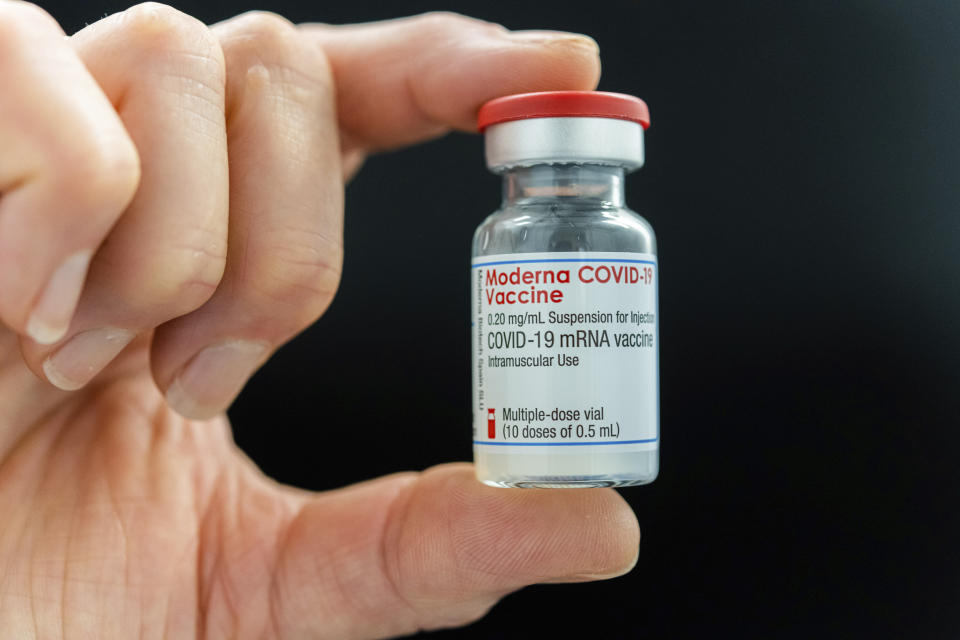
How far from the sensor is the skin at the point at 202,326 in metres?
0.84

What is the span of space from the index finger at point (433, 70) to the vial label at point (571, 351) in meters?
0.30

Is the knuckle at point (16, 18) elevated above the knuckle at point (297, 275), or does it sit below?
above

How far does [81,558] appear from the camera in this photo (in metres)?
1.17

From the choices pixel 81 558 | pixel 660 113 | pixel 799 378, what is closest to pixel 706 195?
pixel 660 113

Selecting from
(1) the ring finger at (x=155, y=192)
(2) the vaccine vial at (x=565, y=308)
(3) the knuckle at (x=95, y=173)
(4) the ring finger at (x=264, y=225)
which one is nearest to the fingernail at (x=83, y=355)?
(1) the ring finger at (x=155, y=192)

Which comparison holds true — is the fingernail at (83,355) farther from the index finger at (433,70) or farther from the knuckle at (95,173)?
the index finger at (433,70)

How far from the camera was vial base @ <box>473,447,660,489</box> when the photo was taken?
1.04 m

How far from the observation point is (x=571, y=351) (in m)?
1.04

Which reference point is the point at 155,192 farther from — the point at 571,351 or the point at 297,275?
the point at 571,351


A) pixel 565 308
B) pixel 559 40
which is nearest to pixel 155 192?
pixel 565 308

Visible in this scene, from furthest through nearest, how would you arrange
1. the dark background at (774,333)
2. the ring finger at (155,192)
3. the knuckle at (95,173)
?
the dark background at (774,333) < the ring finger at (155,192) < the knuckle at (95,173)

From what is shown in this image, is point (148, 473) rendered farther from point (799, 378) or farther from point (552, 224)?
point (799, 378)

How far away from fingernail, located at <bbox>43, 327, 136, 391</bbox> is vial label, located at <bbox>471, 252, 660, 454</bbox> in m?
0.45

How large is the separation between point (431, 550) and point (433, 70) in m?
0.69
